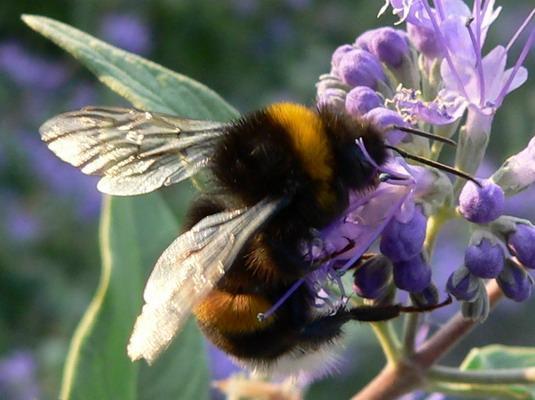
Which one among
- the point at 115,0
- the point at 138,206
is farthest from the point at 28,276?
the point at 138,206

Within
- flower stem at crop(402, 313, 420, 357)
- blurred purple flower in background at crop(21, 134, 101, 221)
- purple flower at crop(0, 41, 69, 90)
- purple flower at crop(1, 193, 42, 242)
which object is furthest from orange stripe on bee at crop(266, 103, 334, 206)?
purple flower at crop(0, 41, 69, 90)

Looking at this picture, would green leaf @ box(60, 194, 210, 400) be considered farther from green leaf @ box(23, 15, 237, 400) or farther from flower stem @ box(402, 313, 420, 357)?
flower stem @ box(402, 313, 420, 357)

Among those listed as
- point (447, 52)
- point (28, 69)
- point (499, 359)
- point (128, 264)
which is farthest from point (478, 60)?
point (28, 69)

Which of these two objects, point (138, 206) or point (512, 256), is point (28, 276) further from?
point (512, 256)

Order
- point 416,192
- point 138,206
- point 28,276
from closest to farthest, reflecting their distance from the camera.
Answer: point 416,192 < point 138,206 < point 28,276

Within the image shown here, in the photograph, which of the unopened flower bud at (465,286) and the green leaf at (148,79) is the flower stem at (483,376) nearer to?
the unopened flower bud at (465,286)

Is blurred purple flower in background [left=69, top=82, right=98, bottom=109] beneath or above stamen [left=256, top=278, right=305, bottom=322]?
beneath
